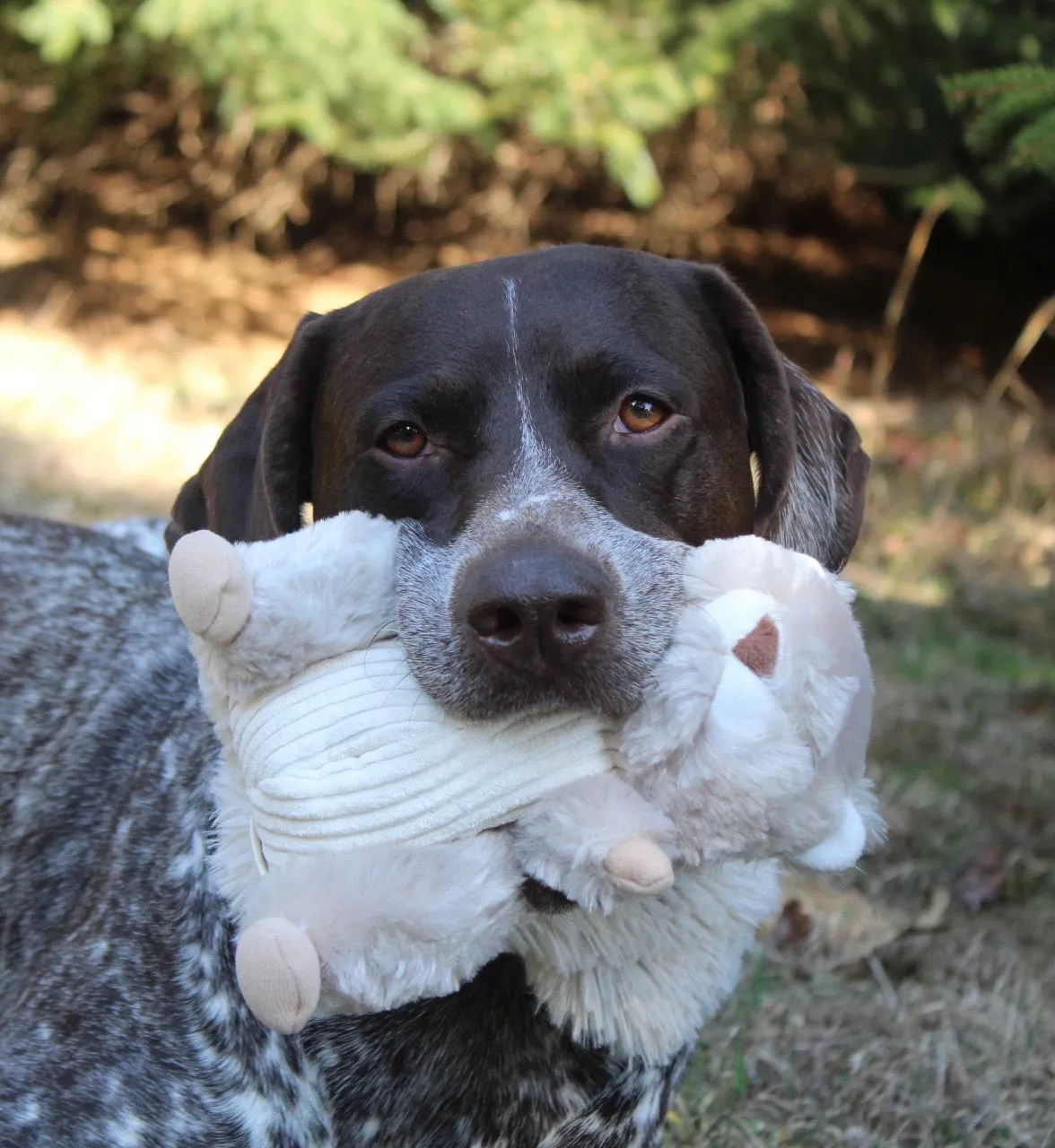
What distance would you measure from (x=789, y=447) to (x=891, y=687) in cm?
254

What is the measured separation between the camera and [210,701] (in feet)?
6.18

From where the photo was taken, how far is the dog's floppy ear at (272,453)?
8.27 ft

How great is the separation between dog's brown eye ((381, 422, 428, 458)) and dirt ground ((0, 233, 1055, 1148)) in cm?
133

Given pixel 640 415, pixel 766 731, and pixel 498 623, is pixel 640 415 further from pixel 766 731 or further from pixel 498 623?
pixel 766 731

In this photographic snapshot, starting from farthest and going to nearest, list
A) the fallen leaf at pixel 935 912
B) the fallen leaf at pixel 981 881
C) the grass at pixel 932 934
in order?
the fallen leaf at pixel 981 881 → the fallen leaf at pixel 935 912 → the grass at pixel 932 934

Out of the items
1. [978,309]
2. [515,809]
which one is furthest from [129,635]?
[978,309]

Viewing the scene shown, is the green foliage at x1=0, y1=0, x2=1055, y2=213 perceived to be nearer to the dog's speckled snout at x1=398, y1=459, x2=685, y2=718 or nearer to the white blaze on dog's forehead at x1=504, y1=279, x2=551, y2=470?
the white blaze on dog's forehead at x1=504, y1=279, x2=551, y2=470

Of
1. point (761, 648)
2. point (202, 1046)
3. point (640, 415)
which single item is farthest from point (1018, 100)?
point (202, 1046)

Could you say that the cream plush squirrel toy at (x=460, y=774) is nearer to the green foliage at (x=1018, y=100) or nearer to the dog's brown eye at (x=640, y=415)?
the dog's brown eye at (x=640, y=415)

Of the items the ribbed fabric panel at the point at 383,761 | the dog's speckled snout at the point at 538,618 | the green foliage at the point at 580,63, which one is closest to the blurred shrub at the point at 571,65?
the green foliage at the point at 580,63

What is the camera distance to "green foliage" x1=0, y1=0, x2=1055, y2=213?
244 inches

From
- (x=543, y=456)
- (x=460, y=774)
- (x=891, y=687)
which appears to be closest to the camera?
(x=460, y=774)

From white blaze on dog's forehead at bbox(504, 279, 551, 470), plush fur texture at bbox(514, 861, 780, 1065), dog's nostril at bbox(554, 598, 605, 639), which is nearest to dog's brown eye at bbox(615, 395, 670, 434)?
white blaze on dog's forehead at bbox(504, 279, 551, 470)

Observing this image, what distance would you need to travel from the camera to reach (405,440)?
229 centimetres
